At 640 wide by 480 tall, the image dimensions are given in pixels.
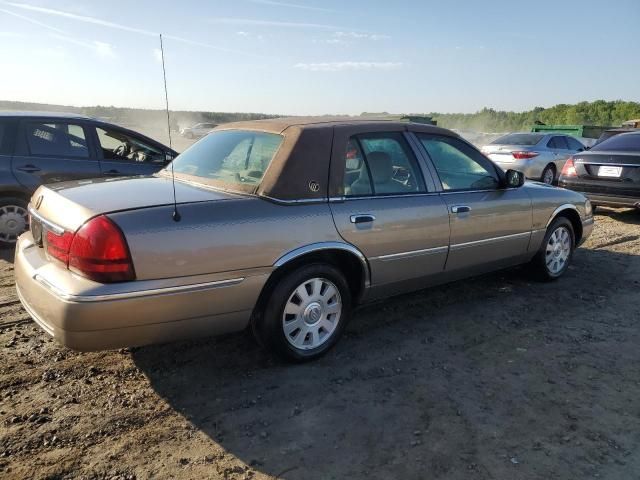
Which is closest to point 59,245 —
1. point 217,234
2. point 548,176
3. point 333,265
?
point 217,234

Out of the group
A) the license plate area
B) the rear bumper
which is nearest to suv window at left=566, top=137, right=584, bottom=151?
the license plate area

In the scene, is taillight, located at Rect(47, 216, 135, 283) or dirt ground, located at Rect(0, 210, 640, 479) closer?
dirt ground, located at Rect(0, 210, 640, 479)

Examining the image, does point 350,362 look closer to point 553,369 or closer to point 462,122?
point 553,369

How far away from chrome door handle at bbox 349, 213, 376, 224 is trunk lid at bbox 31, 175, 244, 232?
32.0 inches

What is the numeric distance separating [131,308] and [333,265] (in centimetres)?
138

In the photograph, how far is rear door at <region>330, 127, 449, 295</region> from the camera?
3.55 meters

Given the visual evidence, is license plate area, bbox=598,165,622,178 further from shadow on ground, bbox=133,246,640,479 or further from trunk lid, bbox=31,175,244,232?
trunk lid, bbox=31,175,244,232

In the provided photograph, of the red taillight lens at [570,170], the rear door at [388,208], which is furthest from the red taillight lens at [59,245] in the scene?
the red taillight lens at [570,170]

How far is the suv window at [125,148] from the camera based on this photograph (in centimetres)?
637

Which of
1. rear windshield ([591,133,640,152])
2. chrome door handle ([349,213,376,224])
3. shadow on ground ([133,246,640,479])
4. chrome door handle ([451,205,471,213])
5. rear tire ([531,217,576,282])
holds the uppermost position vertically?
rear windshield ([591,133,640,152])

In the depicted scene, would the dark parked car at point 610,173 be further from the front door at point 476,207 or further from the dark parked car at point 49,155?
the dark parked car at point 49,155

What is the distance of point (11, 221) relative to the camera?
5906 mm

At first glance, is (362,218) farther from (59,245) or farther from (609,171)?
(609,171)

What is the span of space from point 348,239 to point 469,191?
1404 millimetres
